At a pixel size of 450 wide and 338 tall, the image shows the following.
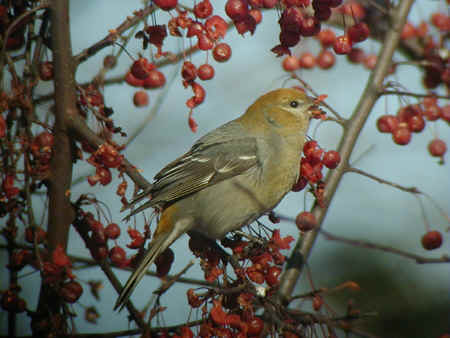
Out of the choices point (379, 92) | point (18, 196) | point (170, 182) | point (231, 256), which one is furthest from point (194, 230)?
point (379, 92)

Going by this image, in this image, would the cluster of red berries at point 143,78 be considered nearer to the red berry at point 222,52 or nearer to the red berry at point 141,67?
the red berry at point 141,67

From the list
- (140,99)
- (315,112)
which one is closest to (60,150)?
(140,99)

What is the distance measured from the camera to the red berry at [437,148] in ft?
11.9

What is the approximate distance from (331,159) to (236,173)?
2.81ft

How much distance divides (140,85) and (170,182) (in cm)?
60

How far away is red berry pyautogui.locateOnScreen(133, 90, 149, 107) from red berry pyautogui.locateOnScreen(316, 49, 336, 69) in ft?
5.71

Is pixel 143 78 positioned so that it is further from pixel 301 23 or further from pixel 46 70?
pixel 301 23

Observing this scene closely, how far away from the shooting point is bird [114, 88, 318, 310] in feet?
10.5

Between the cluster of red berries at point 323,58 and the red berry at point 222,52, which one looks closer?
the red berry at point 222,52

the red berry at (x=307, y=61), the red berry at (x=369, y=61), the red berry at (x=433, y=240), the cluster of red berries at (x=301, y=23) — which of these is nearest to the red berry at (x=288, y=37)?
the cluster of red berries at (x=301, y=23)

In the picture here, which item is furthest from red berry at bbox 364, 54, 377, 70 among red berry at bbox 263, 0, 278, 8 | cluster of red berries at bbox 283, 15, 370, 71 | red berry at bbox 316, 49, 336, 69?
red berry at bbox 263, 0, 278, 8

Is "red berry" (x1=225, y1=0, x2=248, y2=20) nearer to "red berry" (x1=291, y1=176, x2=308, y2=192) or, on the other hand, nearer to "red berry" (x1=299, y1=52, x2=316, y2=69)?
"red berry" (x1=291, y1=176, x2=308, y2=192)

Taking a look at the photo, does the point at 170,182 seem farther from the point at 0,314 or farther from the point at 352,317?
the point at 352,317

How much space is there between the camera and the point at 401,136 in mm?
3314
